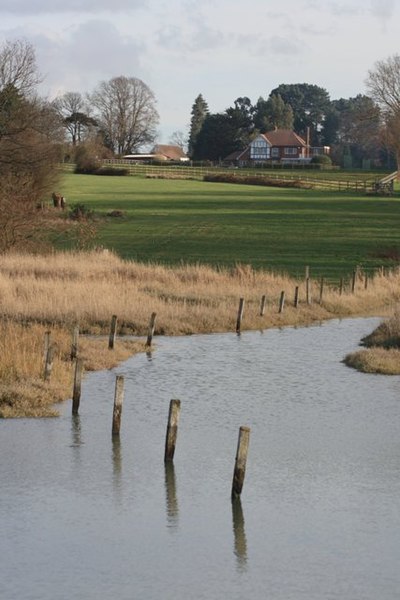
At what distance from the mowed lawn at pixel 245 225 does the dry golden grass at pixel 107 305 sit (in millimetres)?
10902

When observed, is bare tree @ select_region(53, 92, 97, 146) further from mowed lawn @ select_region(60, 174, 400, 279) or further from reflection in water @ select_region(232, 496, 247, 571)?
reflection in water @ select_region(232, 496, 247, 571)

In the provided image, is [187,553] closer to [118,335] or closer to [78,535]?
[78,535]

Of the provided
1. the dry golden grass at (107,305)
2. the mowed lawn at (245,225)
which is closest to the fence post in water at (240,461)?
the dry golden grass at (107,305)

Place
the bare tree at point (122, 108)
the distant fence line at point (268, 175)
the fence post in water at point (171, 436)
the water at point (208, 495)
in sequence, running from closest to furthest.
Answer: the water at point (208, 495)
the fence post in water at point (171, 436)
the distant fence line at point (268, 175)
the bare tree at point (122, 108)

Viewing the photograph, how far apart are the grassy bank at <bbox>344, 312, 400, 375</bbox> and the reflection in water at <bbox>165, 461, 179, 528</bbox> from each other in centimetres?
1335

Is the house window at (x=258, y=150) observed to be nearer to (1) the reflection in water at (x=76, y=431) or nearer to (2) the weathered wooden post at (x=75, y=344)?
(2) the weathered wooden post at (x=75, y=344)

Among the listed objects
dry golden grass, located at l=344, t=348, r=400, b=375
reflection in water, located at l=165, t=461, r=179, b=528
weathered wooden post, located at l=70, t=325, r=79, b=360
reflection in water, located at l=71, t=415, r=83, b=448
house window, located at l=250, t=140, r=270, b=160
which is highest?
house window, located at l=250, t=140, r=270, b=160

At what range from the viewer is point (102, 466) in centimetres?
2645

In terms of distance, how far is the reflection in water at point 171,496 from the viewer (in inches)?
899

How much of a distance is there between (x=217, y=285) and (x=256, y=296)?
86.9 inches

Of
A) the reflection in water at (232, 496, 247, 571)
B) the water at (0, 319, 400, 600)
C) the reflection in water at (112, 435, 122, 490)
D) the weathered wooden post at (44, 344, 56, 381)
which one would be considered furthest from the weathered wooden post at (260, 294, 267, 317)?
the reflection in water at (232, 496, 247, 571)

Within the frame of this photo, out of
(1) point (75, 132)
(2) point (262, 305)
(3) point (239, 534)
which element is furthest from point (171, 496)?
(1) point (75, 132)

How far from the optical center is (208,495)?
24.2 meters

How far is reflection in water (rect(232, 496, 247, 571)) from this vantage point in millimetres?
20641
